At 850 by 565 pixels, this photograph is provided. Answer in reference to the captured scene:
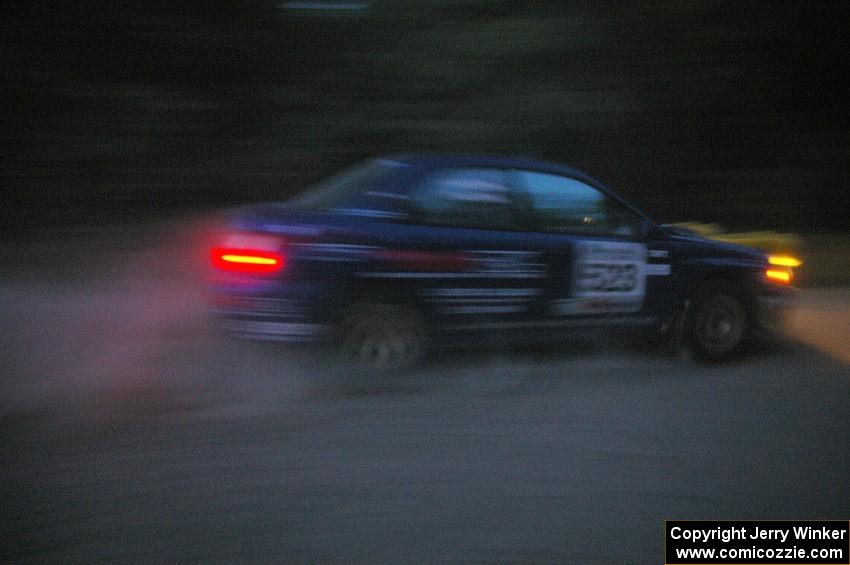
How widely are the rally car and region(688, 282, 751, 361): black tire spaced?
0.01m

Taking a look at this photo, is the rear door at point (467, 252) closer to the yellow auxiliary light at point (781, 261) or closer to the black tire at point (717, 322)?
the black tire at point (717, 322)

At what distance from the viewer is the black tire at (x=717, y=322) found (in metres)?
6.51

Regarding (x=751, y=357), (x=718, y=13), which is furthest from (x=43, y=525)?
(x=718, y=13)

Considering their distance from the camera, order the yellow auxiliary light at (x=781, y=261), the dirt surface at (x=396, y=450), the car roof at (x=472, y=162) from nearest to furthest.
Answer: the dirt surface at (x=396, y=450), the car roof at (x=472, y=162), the yellow auxiliary light at (x=781, y=261)

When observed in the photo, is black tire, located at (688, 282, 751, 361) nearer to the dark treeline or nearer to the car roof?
the car roof

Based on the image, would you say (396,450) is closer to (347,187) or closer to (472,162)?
(347,187)

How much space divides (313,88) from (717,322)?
591 centimetres

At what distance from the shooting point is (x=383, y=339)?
5.74m

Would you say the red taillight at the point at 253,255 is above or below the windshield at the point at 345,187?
below

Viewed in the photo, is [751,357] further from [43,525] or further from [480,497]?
[43,525]

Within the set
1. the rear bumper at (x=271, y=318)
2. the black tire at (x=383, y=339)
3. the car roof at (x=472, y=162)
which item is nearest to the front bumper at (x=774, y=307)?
the car roof at (x=472, y=162)

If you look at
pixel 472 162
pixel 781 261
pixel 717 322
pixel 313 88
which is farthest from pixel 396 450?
pixel 313 88

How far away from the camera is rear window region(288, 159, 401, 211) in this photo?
577 centimetres

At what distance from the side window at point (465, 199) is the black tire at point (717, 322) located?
5.47 ft
